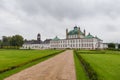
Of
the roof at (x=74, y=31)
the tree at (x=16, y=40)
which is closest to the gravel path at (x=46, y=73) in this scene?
the tree at (x=16, y=40)

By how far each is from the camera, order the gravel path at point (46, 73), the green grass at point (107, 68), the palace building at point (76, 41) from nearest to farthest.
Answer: the gravel path at point (46, 73) → the green grass at point (107, 68) → the palace building at point (76, 41)

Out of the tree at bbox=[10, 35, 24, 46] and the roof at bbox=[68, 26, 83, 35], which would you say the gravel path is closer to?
the tree at bbox=[10, 35, 24, 46]

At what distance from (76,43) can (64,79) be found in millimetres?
116139

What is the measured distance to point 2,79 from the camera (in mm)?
12211

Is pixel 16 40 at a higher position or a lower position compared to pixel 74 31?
lower

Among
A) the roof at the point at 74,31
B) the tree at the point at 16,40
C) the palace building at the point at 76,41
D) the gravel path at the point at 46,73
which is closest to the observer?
the gravel path at the point at 46,73

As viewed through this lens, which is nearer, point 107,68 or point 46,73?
point 46,73

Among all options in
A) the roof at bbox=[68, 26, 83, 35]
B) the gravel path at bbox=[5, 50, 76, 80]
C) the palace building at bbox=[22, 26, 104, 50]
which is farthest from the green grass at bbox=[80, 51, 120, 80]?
the roof at bbox=[68, 26, 83, 35]

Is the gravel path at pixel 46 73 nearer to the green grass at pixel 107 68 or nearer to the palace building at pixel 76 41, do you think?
the green grass at pixel 107 68

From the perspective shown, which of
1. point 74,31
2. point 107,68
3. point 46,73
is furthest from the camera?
point 74,31

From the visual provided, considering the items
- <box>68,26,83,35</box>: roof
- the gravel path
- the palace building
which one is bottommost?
the gravel path

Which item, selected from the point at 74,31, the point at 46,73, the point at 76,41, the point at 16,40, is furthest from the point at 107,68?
the point at 74,31

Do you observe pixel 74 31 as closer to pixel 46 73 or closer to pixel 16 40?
pixel 16 40

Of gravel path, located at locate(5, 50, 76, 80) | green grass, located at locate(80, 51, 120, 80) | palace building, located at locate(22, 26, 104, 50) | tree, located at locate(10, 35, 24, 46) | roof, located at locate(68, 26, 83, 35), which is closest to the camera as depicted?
gravel path, located at locate(5, 50, 76, 80)
